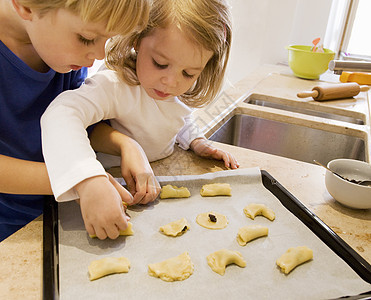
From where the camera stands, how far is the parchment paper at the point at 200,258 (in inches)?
24.5

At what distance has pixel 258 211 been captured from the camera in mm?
845

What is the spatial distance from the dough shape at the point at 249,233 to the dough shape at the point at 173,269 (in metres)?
0.14

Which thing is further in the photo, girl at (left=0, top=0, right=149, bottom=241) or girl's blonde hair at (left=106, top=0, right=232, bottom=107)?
girl's blonde hair at (left=106, top=0, right=232, bottom=107)

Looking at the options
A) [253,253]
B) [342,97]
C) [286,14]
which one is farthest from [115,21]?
[286,14]

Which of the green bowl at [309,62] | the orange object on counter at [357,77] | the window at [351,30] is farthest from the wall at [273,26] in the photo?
the orange object on counter at [357,77]

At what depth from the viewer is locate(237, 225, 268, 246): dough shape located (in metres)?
0.76

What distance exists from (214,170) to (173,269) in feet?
1.45

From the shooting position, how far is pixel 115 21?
0.69 metres

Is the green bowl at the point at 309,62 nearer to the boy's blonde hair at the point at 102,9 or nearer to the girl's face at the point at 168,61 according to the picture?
the girl's face at the point at 168,61

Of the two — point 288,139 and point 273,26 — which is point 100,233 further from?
point 273,26

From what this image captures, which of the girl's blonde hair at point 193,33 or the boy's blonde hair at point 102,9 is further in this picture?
the girl's blonde hair at point 193,33

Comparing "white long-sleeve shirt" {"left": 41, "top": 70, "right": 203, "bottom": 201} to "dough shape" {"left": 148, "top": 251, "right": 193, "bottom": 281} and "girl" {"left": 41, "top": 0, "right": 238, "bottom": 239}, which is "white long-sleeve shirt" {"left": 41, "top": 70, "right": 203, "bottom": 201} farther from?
"dough shape" {"left": 148, "top": 251, "right": 193, "bottom": 281}

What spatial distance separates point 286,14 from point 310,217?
2.28m

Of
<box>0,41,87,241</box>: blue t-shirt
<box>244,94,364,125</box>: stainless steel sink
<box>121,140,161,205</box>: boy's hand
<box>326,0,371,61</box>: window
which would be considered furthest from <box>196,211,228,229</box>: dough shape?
<box>326,0,371,61</box>: window
